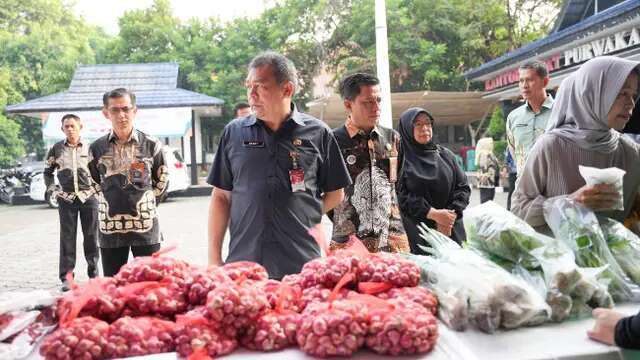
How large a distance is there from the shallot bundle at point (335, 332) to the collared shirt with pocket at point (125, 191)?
9.27 ft

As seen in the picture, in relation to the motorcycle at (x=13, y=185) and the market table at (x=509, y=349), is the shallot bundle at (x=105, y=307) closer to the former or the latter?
the market table at (x=509, y=349)

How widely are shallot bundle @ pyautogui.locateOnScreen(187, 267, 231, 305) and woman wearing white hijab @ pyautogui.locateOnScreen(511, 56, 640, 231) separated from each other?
1.23 m

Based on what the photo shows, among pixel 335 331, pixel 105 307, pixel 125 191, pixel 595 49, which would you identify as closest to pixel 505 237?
pixel 335 331

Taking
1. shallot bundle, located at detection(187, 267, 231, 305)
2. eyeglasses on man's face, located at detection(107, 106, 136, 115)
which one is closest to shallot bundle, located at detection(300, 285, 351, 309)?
shallot bundle, located at detection(187, 267, 231, 305)

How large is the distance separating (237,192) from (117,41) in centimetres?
2605

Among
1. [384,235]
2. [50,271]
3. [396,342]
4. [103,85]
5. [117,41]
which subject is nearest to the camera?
[396,342]

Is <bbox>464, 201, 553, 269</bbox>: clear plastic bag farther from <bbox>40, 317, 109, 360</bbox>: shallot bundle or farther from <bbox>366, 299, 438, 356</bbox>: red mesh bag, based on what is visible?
<bbox>40, 317, 109, 360</bbox>: shallot bundle

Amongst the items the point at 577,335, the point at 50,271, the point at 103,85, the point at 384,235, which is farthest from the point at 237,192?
the point at 103,85

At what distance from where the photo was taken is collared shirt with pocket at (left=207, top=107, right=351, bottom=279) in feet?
7.98

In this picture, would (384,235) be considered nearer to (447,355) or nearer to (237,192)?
(237,192)

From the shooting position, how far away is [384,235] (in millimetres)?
3109

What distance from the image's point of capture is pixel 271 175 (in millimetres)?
2449

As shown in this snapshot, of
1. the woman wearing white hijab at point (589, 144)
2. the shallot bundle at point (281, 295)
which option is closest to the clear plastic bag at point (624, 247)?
the woman wearing white hijab at point (589, 144)

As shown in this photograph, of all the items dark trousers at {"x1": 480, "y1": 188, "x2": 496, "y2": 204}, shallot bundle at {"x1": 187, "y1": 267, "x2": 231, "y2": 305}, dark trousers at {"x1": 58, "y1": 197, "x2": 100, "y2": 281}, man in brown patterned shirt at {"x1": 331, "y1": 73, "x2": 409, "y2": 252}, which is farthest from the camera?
dark trousers at {"x1": 480, "y1": 188, "x2": 496, "y2": 204}
